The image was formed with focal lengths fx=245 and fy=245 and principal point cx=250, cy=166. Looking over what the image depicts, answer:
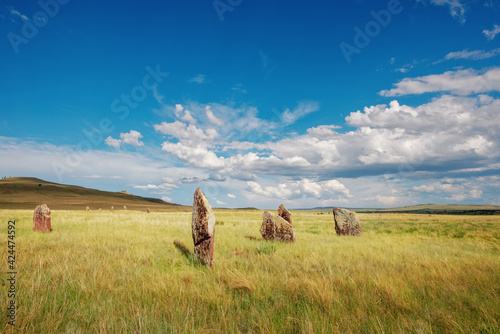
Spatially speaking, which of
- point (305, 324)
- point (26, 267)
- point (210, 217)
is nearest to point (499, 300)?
point (305, 324)

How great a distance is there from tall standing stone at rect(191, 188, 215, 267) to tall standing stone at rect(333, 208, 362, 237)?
36.3 feet

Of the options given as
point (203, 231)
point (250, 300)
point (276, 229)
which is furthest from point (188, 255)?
point (276, 229)

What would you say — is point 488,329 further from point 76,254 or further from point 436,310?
point 76,254

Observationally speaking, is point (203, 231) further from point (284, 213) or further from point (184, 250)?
point (284, 213)

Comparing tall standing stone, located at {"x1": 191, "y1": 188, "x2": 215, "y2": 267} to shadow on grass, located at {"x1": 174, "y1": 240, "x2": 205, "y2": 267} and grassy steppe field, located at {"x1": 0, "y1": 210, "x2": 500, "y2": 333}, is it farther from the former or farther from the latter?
grassy steppe field, located at {"x1": 0, "y1": 210, "x2": 500, "y2": 333}

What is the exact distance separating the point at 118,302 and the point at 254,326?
2170mm

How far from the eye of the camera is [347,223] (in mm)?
15625

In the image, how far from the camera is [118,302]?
12.4 ft

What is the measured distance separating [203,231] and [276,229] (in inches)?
218

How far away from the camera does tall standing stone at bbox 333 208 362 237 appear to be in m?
15.4

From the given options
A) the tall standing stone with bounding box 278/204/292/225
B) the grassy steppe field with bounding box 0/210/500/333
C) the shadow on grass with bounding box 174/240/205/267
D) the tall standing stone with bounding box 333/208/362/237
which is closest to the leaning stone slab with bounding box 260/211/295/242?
the tall standing stone with bounding box 278/204/292/225

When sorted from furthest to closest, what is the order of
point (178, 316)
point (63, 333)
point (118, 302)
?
point (118, 302)
point (178, 316)
point (63, 333)

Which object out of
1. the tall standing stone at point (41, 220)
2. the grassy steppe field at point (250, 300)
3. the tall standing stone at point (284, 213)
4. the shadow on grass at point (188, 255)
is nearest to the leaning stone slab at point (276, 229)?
the tall standing stone at point (284, 213)

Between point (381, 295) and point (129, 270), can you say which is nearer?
point (381, 295)
